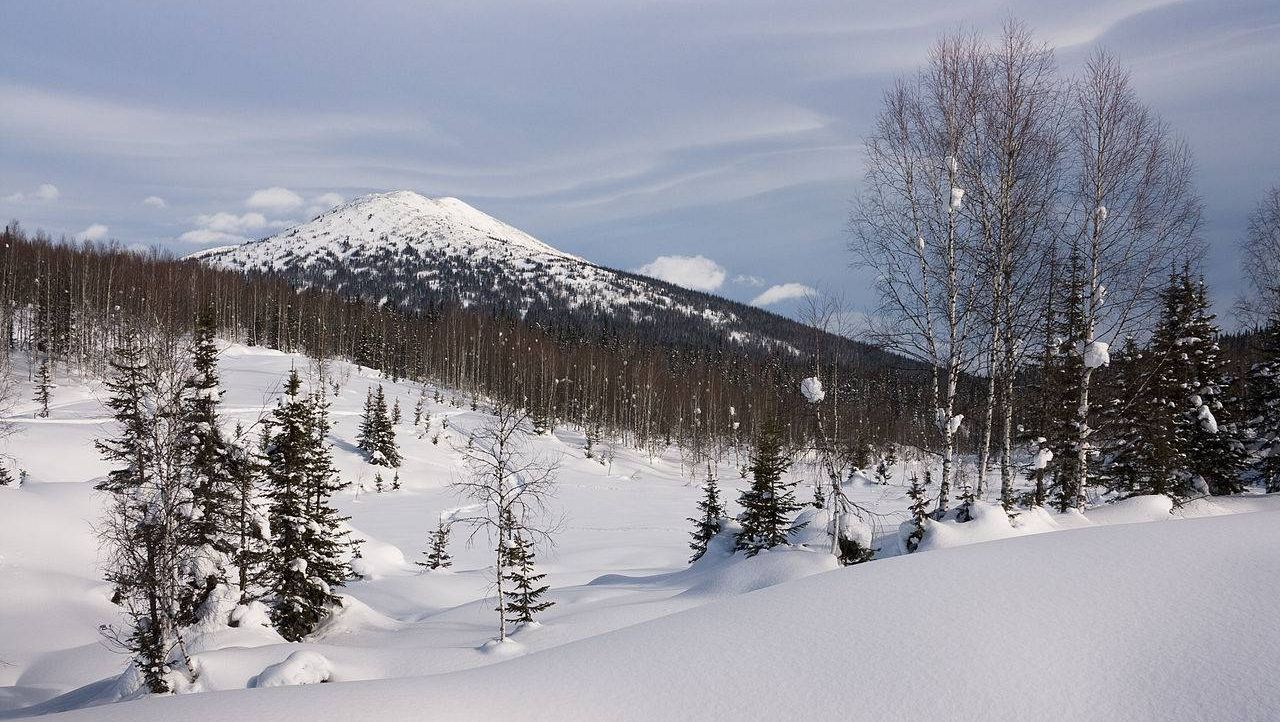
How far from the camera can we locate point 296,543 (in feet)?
48.2

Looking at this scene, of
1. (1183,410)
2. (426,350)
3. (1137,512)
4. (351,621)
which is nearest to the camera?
(1137,512)

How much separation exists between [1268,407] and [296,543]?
30585mm

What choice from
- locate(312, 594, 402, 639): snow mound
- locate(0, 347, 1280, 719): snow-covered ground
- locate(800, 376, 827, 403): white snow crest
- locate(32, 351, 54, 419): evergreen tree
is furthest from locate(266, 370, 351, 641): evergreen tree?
locate(32, 351, 54, 419): evergreen tree

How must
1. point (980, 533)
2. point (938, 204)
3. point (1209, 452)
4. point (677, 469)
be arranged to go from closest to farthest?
point (980, 533)
point (938, 204)
point (1209, 452)
point (677, 469)

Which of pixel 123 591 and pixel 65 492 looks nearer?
pixel 123 591

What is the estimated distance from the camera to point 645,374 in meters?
87.6

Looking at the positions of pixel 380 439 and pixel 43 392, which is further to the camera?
pixel 43 392

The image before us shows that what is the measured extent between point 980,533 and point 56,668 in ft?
62.9

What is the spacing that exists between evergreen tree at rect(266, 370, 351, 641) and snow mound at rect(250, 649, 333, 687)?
6.20 meters

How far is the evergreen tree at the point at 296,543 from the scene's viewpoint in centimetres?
1430

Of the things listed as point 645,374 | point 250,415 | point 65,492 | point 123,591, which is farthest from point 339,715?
point 645,374

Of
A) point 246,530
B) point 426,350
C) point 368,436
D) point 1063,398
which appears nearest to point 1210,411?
point 1063,398

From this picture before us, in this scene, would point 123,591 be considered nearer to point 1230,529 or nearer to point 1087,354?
point 1230,529

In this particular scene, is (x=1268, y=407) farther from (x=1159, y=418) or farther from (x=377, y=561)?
(x=377, y=561)
